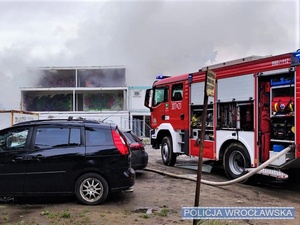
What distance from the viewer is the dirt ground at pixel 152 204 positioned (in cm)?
562

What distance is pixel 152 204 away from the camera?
6684 millimetres

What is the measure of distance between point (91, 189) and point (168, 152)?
→ 19.3ft

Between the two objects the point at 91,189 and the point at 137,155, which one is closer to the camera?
the point at 91,189

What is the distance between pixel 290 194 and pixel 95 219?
467 centimetres

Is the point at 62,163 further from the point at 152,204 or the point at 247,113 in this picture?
the point at 247,113

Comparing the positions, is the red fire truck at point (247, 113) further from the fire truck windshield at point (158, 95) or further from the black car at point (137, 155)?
the black car at point (137, 155)

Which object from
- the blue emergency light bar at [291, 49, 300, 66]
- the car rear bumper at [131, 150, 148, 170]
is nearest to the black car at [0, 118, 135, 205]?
the car rear bumper at [131, 150, 148, 170]

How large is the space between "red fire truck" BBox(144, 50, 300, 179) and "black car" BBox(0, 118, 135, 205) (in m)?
2.99

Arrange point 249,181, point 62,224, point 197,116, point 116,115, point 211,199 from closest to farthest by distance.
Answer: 1. point 62,224
2. point 211,199
3. point 249,181
4. point 197,116
5. point 116,115

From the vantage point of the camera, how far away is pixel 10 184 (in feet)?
21.3

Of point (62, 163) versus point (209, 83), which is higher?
point (209, 83)

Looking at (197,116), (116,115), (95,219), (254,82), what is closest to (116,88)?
(116,115)

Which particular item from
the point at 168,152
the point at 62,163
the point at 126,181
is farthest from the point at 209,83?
the point at 168,152

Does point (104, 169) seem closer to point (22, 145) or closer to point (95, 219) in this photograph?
point (95, 219)
